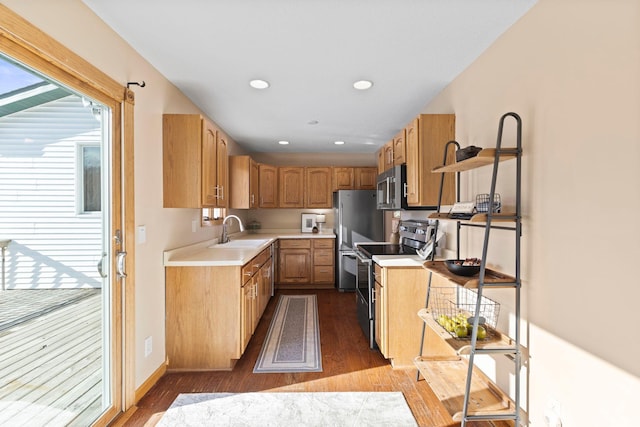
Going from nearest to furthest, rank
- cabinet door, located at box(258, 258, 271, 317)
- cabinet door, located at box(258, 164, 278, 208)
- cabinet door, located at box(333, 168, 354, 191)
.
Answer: cabinet door, located at box(258, 258, 271, 317), cabinet door, located at box(258, 164, 278, 208), cabinet door, located at box(333, 168, 354, 191)

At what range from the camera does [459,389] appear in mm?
1851

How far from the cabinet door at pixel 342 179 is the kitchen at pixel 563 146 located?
318 centimetres

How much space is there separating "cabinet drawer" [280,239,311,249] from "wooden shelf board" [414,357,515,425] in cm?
299

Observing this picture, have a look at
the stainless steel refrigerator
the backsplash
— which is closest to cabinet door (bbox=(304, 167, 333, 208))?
the backsplash

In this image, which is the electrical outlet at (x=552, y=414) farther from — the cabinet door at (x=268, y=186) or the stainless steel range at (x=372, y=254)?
the cabinet door at (x=268, y=186)

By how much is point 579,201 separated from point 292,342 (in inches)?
99.1

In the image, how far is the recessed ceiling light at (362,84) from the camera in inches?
101

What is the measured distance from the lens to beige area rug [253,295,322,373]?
2516 mm

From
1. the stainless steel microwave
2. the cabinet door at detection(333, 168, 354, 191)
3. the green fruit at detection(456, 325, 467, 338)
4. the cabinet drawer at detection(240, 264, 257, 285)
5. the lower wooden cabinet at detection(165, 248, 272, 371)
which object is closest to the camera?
the green fruit at detection(456, 325, 467, 338)

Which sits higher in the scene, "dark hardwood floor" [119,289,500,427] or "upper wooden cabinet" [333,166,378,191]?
"upper wooden cabinet" [333,166,378,191]


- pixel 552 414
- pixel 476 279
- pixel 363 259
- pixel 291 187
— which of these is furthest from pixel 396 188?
pixel 291 187

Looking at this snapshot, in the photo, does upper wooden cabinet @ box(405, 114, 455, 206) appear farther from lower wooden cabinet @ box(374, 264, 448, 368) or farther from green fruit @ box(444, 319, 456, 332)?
green fruit @ box(444, 319, 456, 332)

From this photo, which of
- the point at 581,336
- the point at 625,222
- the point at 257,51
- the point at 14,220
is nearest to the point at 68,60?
the point at 14,220

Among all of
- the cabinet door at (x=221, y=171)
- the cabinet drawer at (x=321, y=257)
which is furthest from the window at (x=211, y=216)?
the cabinet drawer at (x=321, y=257)
